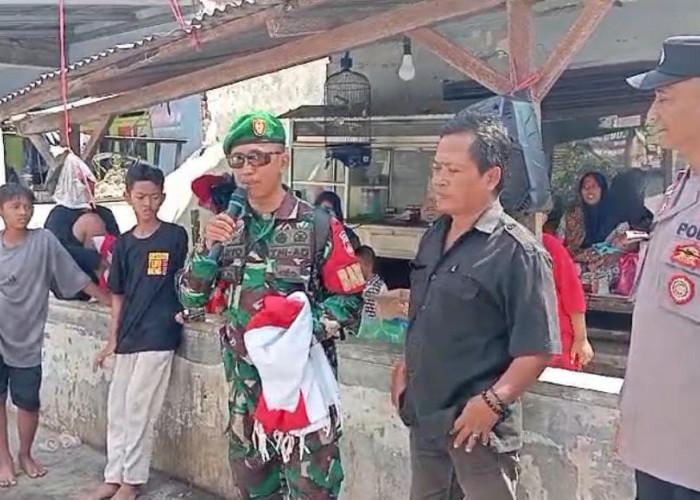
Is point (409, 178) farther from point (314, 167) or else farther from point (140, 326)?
point (140, 326)

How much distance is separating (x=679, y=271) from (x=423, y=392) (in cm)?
87

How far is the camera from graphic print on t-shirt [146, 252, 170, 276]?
4.46m

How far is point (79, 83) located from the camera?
6262 mm

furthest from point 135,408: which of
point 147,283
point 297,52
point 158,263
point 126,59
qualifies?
point 126,59

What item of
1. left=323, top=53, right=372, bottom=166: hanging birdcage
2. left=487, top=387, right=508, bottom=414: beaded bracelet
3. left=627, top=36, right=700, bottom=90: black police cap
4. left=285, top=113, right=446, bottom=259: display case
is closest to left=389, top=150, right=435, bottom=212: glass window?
left=285, top=113, right=446, bottom=259: display case

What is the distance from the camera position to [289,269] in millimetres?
3137

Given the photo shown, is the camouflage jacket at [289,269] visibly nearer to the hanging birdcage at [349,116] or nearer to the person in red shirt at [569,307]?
the person in red shirt at [569,307]

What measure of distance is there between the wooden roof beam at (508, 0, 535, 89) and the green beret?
1.61 m

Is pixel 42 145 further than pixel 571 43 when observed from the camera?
Yes

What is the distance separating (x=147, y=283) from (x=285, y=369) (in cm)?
168

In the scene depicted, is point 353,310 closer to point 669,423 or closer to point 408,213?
point 669,423

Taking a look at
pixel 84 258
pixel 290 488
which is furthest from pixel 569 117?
pixel 290 488

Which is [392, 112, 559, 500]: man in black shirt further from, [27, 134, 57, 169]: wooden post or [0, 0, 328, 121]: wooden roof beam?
[27, 134, 57, 169]: wooden post

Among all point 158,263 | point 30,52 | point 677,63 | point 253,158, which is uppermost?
point 30,52
